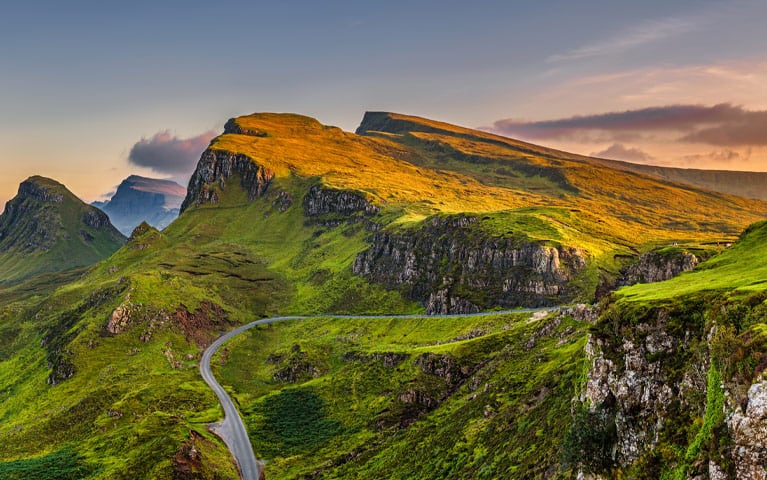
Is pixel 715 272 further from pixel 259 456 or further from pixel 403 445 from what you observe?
pixel 259 456

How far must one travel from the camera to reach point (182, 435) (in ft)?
446

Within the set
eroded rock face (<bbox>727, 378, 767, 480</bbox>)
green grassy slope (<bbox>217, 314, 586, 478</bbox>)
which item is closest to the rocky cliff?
eroded rock face (<bbox>727, 378, 767, 480</bbox>)

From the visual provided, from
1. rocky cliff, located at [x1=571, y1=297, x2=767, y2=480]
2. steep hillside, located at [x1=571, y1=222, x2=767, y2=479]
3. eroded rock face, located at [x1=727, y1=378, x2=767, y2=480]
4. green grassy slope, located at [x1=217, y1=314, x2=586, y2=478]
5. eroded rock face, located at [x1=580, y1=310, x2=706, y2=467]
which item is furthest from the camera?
green grassy slope, located at [x1=217, y1=314, x2=586, y2=478]

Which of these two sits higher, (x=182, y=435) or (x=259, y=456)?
(x=182, y=435)

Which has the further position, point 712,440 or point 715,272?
point 715,272

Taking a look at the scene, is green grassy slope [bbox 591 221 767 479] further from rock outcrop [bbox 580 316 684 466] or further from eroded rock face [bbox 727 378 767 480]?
eroded rock face [bbox 727 378 767 480]

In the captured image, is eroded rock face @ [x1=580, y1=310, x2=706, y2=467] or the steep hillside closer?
the steep hillside

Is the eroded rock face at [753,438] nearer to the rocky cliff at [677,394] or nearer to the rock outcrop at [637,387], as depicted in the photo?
the rocky cliff at [677,394]

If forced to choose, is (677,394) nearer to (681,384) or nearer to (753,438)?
(681,384)

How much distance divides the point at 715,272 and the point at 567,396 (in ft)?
97.7

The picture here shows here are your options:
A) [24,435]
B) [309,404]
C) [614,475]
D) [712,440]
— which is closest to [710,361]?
[712,440]

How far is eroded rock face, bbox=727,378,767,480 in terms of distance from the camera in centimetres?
3638

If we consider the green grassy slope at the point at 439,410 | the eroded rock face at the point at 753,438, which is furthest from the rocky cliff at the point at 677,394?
the green grassy slope at the point at 439,410

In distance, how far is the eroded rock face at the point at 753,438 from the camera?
3638cm
